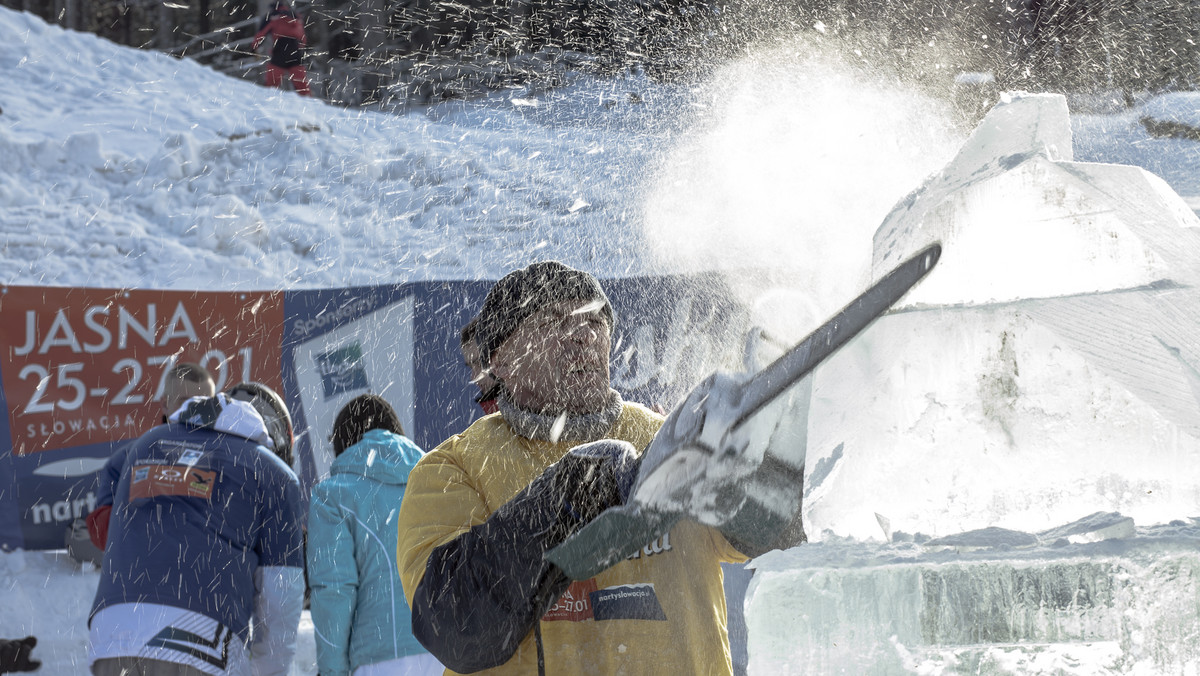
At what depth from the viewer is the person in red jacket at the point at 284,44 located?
12906mm

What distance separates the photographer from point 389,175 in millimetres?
11055

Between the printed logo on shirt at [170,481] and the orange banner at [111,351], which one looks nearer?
the printed logo on shirt at [170,481]

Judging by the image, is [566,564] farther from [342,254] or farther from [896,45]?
[896,45]

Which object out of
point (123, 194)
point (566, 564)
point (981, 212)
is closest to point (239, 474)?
point (566, 564)

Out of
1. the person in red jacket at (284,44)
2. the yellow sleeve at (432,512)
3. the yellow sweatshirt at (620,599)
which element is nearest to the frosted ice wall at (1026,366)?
the yellow sweatshirt at (620,599)

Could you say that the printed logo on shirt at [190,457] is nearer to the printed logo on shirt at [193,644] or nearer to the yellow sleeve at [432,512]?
the printed logo on shirt at [193,644]

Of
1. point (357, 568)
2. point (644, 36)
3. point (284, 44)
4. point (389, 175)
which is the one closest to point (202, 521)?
point (357, 568)

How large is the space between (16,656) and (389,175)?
735cm

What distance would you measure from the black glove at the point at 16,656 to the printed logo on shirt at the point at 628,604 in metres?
4.11

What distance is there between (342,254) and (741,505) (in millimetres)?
8788

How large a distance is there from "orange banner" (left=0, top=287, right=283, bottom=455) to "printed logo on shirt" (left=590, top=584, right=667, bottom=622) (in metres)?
4.29

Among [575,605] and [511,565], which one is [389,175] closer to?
[575,605]

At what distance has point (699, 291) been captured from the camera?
5.97m

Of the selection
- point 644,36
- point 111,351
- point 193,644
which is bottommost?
point 193,644
